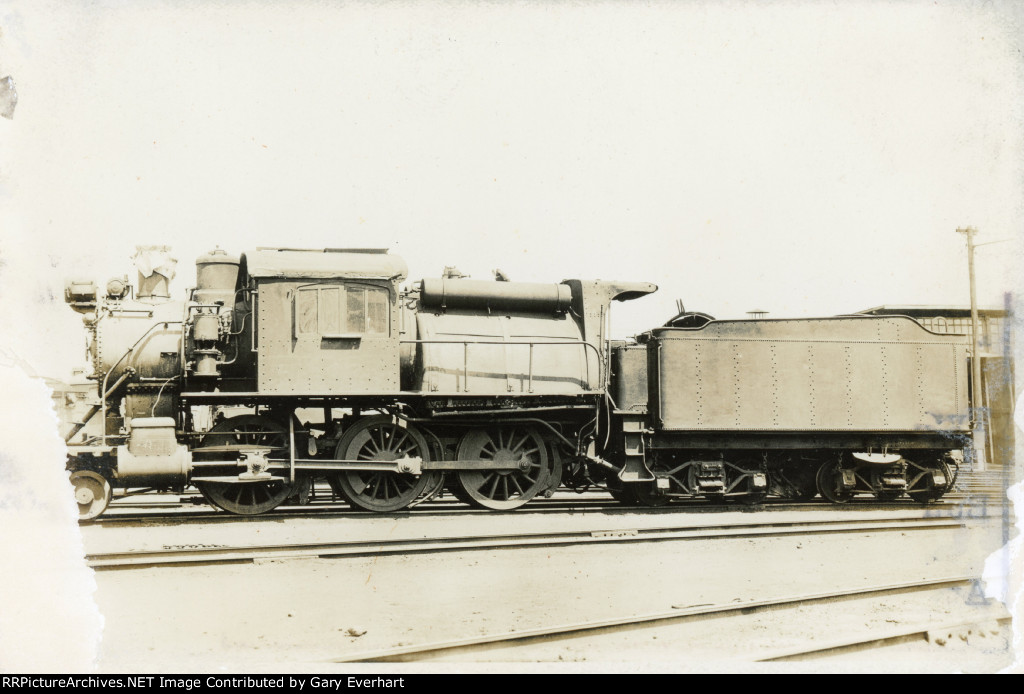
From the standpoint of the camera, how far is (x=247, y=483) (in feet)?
31.4

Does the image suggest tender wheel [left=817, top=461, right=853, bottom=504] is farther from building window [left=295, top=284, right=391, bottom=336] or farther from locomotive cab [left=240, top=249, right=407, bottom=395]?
building window [left=295, top=284, right=391, bottom=336]

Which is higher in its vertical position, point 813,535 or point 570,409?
point 570,409

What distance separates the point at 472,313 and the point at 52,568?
5967mm

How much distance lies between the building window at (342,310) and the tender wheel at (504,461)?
2.00 m

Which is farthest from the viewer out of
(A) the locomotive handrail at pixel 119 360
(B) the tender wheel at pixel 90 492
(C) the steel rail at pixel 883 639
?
(A) the locomotive handrail at pixel 119 360

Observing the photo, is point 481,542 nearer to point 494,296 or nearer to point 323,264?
point 494,296

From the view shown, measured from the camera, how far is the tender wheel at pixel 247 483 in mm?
9320

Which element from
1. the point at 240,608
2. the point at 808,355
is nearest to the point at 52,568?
the point at 240,608

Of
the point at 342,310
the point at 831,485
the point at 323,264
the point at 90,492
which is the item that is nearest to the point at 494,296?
the point at 342,310

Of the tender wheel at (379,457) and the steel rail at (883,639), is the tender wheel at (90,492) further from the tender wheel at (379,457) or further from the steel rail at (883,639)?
the steel rail at (883,639)

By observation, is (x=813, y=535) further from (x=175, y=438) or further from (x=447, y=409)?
(x=175, y=438)

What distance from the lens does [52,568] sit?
18.9ft

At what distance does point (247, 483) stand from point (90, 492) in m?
1.71

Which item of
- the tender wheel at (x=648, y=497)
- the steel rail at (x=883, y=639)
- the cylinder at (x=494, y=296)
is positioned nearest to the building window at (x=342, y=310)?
the cylinder at (x=494, y=296)
